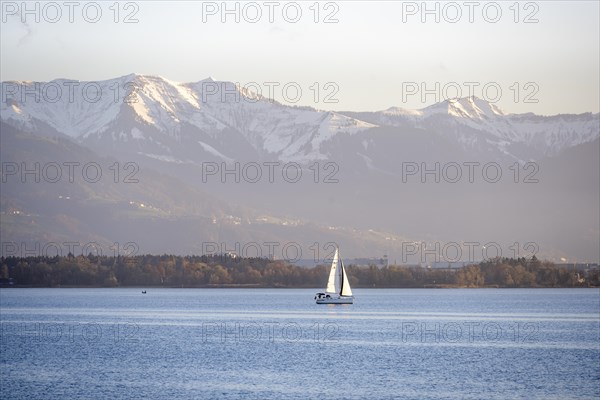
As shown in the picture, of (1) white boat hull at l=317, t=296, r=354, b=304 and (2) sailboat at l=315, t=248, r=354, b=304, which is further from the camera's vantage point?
(2) sailboat at l=315, t=248, r=354, b=304

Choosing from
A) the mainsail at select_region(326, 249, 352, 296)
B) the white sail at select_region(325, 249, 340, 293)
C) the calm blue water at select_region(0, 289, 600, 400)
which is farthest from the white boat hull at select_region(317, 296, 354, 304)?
the calm blue water at select_region(0, 289, 600, 400)

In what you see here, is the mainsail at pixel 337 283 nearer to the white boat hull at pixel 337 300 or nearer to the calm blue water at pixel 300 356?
the white boat hull at pixel 337 300

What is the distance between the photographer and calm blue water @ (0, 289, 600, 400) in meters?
78.9

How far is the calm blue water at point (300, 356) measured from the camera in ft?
259

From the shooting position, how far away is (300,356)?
9919 centimetres

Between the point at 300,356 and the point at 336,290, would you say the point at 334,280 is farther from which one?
the point at 300,356

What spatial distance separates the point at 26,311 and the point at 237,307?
33.8 meters

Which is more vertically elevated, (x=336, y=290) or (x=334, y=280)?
(x=334, y=280)

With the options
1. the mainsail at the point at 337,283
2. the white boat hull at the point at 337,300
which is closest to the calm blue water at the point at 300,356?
the white boat hull at the point at 337,300

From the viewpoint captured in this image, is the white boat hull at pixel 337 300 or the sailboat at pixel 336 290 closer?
the white boat hull at pixel 337 300

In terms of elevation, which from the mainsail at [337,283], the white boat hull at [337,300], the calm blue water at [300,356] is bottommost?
the calm blue water at [300,356]

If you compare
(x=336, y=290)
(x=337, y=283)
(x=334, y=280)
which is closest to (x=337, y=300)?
(x=334, y=280)

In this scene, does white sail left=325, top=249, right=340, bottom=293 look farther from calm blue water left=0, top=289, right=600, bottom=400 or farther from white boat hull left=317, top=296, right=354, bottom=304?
calm blue water left=0, top=289, right=600, bottom=400

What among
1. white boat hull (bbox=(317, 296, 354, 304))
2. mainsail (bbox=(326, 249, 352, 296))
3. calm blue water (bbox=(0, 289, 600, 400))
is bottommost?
calm blue water (bbox=(0, 289, 600, 400))
